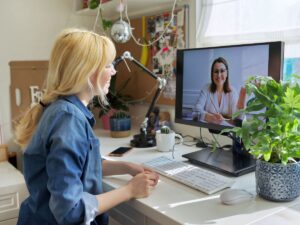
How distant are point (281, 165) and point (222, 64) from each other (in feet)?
1.64

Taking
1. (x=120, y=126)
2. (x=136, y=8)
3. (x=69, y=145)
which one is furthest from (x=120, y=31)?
(x=69, y=145)

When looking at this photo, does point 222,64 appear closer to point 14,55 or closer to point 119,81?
point 119,81

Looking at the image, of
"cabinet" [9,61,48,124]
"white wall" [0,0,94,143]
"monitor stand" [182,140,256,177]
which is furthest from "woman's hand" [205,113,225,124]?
"white wall" [0,0,94,143]

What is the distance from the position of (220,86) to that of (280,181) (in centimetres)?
48

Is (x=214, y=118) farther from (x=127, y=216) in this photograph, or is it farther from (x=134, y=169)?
(x=127, y=216)

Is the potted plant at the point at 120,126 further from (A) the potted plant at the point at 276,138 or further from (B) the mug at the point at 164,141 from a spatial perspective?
(A) the potted plant at the point at 276,138

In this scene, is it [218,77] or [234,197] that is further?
[218,77]

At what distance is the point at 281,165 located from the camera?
87 centimetres

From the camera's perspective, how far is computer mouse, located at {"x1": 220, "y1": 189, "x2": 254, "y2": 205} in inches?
34.4

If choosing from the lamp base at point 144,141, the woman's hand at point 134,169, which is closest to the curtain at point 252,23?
the lamp base at point 144,141

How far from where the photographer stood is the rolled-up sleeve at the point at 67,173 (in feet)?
2.63

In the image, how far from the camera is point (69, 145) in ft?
2.69

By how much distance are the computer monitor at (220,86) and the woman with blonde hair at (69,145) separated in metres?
0.37

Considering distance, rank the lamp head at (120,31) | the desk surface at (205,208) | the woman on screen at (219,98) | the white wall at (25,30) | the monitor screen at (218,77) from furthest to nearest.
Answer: the white wall at (25,30) < the lamp head at (120,31) < the woman on screen at (219,98) < the monitor screen at (218,77) < the desk surface at (205,208)
